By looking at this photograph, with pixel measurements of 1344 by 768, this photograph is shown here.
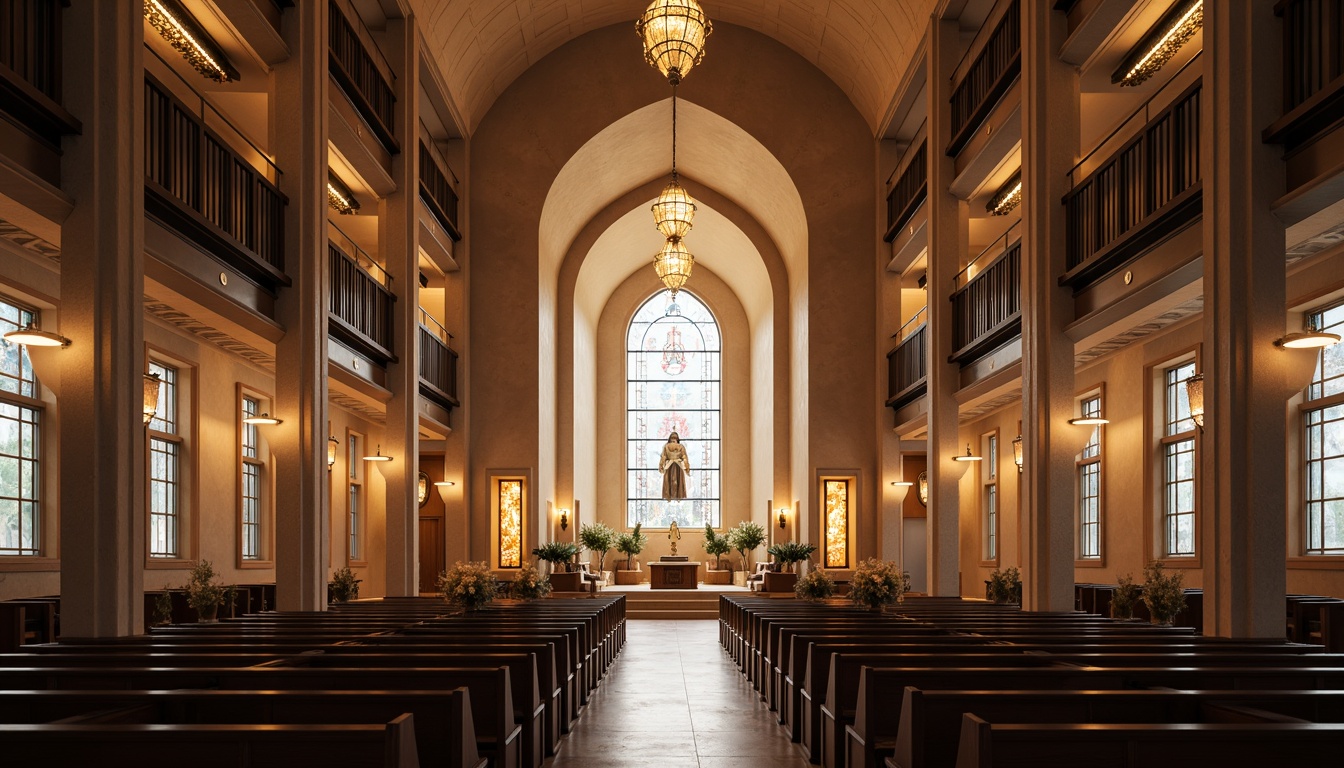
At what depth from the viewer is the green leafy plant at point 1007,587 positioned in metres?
12.9

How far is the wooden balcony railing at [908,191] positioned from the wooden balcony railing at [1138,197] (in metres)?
5.69

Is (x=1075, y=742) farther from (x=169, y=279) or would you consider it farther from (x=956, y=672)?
(x=169, y=279)

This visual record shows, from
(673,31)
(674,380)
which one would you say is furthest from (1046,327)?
(674,380)

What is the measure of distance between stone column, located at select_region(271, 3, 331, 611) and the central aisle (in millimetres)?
3232

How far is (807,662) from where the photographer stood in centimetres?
725

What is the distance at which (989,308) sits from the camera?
1377 centimetres

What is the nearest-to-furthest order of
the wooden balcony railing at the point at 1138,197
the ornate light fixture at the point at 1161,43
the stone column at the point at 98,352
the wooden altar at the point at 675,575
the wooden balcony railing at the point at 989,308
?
the stone column at the point at 98,352
the wooden balcony railing at the point at 1138,197
the ornate light fixture at the point at 1161,43
the wooden balcony railing at the point at 989,308
the wooden altar at the point at 675,575

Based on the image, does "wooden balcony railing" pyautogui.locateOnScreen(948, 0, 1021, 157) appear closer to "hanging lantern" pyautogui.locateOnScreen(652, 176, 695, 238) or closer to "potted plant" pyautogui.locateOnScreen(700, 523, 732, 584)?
"hanging lantern" pyautogui.locateOnScreen(652, 176, 695, 238)

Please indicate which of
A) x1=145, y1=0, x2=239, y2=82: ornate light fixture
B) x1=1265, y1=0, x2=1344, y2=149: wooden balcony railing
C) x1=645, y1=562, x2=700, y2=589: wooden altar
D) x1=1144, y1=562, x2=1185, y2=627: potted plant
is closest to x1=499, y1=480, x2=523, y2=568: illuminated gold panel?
x1=645, y1=562, x2=700, y2=589: wooden altar

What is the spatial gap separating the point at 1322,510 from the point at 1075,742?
30.6 feet

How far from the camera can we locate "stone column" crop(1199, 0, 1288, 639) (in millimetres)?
7398

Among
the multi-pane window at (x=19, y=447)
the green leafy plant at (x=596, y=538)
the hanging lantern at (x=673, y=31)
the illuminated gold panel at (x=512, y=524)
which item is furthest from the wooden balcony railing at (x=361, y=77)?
the green leafy plant at (x=596, y=538)

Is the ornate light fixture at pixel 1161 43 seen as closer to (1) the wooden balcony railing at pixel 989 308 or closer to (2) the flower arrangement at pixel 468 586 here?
(1) the wooden balcony railing at pixel 989 308

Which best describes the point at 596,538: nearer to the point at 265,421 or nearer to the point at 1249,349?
the point at 265,421
